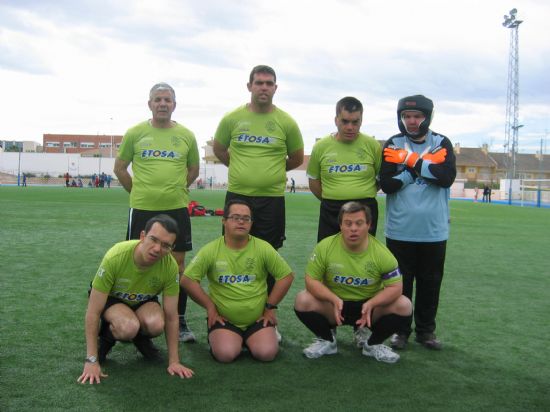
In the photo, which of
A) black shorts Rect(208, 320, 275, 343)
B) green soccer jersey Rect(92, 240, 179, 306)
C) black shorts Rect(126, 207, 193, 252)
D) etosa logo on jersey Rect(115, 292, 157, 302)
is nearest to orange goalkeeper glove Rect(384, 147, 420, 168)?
black shorts Rect(208, 320, 275, 343)

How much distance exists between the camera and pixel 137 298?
3.89 m

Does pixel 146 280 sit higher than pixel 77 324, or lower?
higher

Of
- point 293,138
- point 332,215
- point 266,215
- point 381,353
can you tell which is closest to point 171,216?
point 266,215

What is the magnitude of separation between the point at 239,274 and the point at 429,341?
155 centimetres

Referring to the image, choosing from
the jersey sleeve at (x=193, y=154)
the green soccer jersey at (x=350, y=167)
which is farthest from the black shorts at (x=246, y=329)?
Result: the jersey sleeve at (x=193, y=154)

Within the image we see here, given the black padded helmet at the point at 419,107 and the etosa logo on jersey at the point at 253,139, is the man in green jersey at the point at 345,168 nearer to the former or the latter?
the black padded helmet at the point at 419,107

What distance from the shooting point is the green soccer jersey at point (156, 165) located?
447 cm

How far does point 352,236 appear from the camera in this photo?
155 inches

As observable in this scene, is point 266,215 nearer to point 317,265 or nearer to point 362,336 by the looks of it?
point 317,265

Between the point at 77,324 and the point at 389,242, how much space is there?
2619mm

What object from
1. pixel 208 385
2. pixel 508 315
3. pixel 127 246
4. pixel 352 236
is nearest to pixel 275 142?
pixel 352 236

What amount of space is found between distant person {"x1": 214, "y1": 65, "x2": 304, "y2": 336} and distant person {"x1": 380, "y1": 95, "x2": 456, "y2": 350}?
823 mm

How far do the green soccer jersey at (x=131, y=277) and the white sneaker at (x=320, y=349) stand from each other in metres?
1.02

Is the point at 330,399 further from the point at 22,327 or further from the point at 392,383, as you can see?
the point at 22,327
